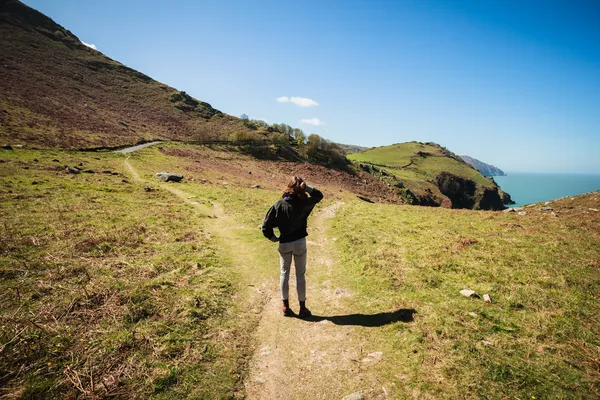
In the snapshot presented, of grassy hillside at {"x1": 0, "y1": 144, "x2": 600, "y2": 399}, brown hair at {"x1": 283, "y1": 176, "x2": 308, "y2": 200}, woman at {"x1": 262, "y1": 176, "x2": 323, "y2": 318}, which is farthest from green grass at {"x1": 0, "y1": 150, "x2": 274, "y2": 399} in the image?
brown hair at {"x1": 283, "y1": 176, "x2": 308, "y2": 200}

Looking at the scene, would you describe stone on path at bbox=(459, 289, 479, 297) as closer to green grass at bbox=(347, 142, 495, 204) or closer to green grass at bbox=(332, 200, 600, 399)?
green grass at bbox=(332, 200, 600, 399)

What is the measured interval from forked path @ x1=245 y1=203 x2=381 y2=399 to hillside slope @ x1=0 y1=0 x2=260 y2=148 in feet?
170

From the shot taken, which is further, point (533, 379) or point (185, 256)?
point (185, 256)

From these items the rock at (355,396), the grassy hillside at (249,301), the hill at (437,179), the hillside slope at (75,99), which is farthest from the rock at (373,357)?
the hill at (437,179)

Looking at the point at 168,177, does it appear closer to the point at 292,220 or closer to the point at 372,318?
the point at 292,220

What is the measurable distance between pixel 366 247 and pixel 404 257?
206 centimetres

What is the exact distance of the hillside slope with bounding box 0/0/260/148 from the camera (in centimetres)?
4894

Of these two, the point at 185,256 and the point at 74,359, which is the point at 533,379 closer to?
the point at 74,359

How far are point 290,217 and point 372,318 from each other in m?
3.86

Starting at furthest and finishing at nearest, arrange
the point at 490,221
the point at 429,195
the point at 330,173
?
the point at 429,195 < the point at 330,173 < the point at 490,221

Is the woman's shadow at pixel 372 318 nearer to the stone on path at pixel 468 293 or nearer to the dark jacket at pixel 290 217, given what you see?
the stone on path at pixel 468 293

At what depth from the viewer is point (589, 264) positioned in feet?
28.7

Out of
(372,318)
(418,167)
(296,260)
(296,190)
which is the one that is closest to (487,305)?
(372,318)

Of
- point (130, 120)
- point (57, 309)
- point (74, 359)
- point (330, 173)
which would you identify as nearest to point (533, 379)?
point (74, 359)
